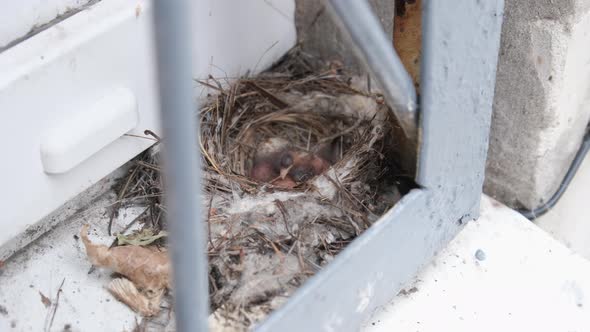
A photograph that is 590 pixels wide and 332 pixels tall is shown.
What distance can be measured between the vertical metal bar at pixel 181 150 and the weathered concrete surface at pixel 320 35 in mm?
1001

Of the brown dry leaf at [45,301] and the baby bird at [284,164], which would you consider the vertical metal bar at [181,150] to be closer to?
the brown dry leaf at [45,301]

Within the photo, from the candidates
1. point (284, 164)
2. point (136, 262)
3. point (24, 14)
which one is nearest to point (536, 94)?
point (284, 164)

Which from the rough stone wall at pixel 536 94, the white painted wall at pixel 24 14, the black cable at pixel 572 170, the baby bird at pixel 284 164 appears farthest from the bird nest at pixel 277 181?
the black cable at pixel 572 170

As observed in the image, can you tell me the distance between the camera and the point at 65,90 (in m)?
1.22

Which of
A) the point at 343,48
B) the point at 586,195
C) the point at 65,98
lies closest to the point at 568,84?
the point at 586,195

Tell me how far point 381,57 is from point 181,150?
0.41 meters

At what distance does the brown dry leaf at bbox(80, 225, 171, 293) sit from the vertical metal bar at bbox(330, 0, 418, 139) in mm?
399

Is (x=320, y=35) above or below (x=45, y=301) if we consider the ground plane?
above

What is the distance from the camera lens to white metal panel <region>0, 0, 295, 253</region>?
3.81 ft

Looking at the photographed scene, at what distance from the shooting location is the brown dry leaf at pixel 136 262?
3.95ft

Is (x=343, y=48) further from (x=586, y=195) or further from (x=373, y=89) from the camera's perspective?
(x=586, y=195)

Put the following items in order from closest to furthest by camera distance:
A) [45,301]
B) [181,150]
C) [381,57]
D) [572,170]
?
[181,150] < [381,57] < [45,301] < [572,170]

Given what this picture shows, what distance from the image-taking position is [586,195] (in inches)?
68.4

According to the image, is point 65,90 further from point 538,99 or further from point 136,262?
point 538,99
